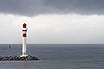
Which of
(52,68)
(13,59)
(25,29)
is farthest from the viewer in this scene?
(13,59)

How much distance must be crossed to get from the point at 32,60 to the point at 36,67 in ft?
46.9

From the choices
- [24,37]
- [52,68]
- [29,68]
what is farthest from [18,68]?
[24,37]

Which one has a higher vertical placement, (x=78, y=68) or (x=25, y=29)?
(x=25, y=29)

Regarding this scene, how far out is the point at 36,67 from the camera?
60562 millimetres

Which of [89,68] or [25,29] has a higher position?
[25,29]

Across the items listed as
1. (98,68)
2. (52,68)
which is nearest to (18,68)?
(52,68)

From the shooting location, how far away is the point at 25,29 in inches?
2766

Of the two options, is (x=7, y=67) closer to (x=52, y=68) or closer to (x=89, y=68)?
(x=52, y=68)

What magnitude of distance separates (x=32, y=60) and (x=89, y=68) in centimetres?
2155

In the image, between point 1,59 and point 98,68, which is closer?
point 98,68

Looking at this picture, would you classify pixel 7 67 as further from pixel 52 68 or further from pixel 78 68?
pixel 78 68

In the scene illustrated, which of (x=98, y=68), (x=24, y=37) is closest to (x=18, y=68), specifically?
(x=24, y=37)

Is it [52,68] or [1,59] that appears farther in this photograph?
[1,59]

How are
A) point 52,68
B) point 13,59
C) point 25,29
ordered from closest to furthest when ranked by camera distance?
point 52,68
point 25,29
point 13,59
